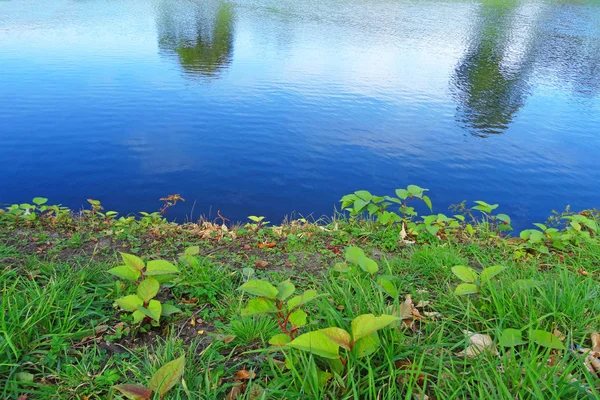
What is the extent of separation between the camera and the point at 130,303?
10.7 feet

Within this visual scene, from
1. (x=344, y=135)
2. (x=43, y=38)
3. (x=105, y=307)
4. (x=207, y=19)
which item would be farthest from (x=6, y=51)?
(x=105, y=307)

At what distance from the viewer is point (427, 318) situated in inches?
128

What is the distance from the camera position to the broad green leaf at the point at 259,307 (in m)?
2.82

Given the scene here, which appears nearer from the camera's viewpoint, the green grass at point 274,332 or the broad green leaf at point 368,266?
the green grass at point 274,332

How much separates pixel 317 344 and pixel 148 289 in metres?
1.65

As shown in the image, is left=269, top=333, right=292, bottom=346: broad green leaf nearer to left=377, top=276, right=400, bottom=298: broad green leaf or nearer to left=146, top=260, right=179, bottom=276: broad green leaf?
left=377, top=276, right=400, bottom=298: broad green leaf

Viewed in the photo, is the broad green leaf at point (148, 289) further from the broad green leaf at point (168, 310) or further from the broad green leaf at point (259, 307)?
the broad green leaf at point (259, 307)

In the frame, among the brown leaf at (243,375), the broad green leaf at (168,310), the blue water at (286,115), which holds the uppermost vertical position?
the brown leaf at (243,375)

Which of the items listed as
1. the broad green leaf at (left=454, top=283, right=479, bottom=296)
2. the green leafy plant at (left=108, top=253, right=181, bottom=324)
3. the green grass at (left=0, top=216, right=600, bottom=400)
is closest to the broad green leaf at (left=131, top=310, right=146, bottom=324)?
the green leafy plant at (left=108, top=253, right=181, bottom=324)

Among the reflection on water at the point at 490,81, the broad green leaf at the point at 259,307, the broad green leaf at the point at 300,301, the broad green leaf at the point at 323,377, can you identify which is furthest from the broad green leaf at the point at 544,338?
the reflection on water at the point at 490,81

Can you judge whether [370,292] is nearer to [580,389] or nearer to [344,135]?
[580,389]

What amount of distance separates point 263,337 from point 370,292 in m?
0.87

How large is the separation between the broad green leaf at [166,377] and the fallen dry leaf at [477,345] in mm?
1654

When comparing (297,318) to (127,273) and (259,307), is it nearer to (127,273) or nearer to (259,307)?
(259,307)
